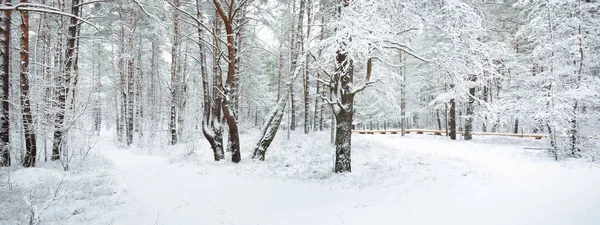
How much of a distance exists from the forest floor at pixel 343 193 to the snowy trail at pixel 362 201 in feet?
0.06

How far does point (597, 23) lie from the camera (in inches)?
449

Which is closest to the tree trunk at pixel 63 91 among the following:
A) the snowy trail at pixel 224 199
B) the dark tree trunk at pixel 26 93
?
the dark tree trunk at pixel 26 93

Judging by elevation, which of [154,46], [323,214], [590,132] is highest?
[154,46]

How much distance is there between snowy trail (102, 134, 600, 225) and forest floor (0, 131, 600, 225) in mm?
18

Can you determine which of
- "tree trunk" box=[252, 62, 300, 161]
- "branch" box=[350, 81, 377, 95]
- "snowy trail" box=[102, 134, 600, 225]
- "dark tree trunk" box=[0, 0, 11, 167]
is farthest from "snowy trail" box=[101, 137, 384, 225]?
"dark tree trunk" box=[0, 0, 11, 167]

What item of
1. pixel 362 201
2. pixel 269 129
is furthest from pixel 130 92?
pixel 362 201

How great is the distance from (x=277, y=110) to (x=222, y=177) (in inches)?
172

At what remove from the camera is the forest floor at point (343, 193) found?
530 cm

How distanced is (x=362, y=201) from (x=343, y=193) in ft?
2.43

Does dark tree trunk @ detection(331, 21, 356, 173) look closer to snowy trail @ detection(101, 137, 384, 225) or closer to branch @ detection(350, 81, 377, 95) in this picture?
branch @ detection(350, 81, 377, 95)

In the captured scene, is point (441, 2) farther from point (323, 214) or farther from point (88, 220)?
Result: point (88, 220)

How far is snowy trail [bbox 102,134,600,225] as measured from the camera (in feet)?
17.1

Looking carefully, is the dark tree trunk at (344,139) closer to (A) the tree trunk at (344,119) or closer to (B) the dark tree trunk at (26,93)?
(A) the tree trunk at (344,119)

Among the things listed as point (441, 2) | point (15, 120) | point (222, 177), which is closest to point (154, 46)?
point (15, 120)
